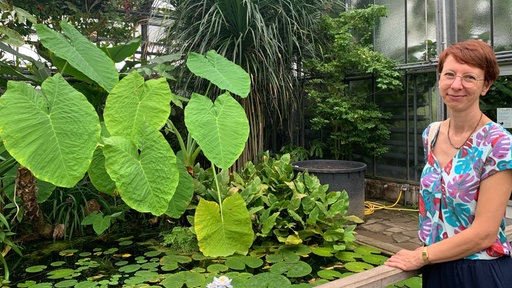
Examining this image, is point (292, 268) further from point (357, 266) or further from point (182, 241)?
point (182, 241)

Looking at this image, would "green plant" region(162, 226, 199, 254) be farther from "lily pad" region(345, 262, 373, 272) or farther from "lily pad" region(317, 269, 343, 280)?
"lily pad" region(345, 262, 373, 272)

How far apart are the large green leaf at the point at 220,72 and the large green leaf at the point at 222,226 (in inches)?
26.7

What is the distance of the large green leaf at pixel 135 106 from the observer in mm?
2039

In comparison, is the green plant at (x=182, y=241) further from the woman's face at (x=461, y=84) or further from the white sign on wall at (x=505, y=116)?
the white sign on wall at (x=505, y=116)

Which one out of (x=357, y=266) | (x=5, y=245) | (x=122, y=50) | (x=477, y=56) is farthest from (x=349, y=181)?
(x=477, y=56)

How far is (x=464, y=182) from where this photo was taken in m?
0.79

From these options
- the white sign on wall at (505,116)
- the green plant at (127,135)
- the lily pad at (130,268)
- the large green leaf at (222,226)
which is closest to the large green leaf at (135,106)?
the green plant at (127,135)

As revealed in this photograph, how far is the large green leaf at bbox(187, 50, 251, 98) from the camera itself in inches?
95.7

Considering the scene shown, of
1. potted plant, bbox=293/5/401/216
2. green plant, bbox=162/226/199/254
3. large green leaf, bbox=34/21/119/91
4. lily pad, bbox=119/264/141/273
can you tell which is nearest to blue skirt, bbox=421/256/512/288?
lily pad, bbox=119/264/141/273

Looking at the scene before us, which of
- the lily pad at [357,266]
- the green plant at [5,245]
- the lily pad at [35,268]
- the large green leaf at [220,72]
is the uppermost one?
the large green leaf at [220,72]

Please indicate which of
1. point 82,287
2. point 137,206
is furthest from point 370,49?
point 82,287

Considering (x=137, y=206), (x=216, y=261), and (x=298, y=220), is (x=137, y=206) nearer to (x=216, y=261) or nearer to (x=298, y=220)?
(x=216, y=261)

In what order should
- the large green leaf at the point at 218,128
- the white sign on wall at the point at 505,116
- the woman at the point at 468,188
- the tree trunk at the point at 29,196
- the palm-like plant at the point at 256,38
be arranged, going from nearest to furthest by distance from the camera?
1. the woman at the point at 468,188
2. the large green leaf at the point at 218,128
3. the tree trunk at the point at 29,196
4. the white sign on wall at the point at 505,116
5. the palm-like plant at the point at 256,38

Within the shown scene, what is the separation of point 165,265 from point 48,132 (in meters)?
0.93
